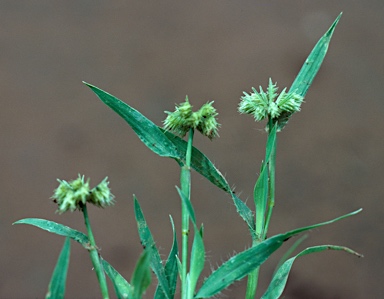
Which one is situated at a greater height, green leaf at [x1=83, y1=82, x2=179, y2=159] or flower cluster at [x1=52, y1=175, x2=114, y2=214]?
green leaf at [x1=83, y1=82, x2=179, y2=159]

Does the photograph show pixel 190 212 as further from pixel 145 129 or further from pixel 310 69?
pixel 310 69

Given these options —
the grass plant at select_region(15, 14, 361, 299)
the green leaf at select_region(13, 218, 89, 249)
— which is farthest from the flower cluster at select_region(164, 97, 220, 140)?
the green leaf at select_region(13, 218, 89, 249)

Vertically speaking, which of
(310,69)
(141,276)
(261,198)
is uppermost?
(310,69)

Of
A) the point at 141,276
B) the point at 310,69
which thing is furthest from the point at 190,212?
the point at 310,69

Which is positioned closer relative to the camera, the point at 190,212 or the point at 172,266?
the point at 190,212

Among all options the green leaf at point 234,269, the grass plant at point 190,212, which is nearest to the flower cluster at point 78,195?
the grass plant at point 190,212

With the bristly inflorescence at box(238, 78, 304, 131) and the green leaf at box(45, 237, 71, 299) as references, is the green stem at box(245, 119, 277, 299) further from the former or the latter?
the green leaf at box(45, 237, 71, 299)

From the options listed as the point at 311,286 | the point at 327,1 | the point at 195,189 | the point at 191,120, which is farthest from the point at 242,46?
the point at 191,120

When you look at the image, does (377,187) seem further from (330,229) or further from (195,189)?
(195,189)
